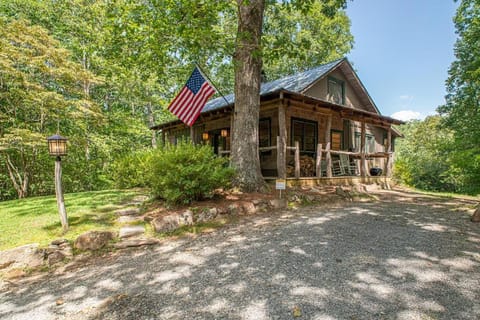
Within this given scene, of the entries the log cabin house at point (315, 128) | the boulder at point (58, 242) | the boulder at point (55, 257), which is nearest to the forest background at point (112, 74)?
the log cabin house at point (315, 128)

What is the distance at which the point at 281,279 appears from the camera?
2559 millimetres

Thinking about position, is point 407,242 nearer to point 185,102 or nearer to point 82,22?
point 185,102

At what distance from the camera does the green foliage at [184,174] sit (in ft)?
16.8

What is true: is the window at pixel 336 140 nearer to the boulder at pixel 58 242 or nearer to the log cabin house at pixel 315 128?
the log cabin house at pixel 315 128

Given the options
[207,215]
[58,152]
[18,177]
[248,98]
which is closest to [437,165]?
[248,98]

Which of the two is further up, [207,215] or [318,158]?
[318,158]

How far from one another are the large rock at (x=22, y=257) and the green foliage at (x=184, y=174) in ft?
7.14

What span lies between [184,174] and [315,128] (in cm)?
749

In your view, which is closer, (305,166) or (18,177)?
(305,166)

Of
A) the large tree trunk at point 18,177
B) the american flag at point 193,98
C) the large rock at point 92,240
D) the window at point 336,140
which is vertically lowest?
the large rock at point 92,240

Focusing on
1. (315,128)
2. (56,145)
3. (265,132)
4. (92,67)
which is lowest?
(56,145)

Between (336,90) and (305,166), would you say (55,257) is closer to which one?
(305,166)

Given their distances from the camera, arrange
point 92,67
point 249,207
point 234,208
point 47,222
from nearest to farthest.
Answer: point 47,222, point 234,208, point 249,207, point 92,67

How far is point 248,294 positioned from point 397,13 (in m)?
15.2
